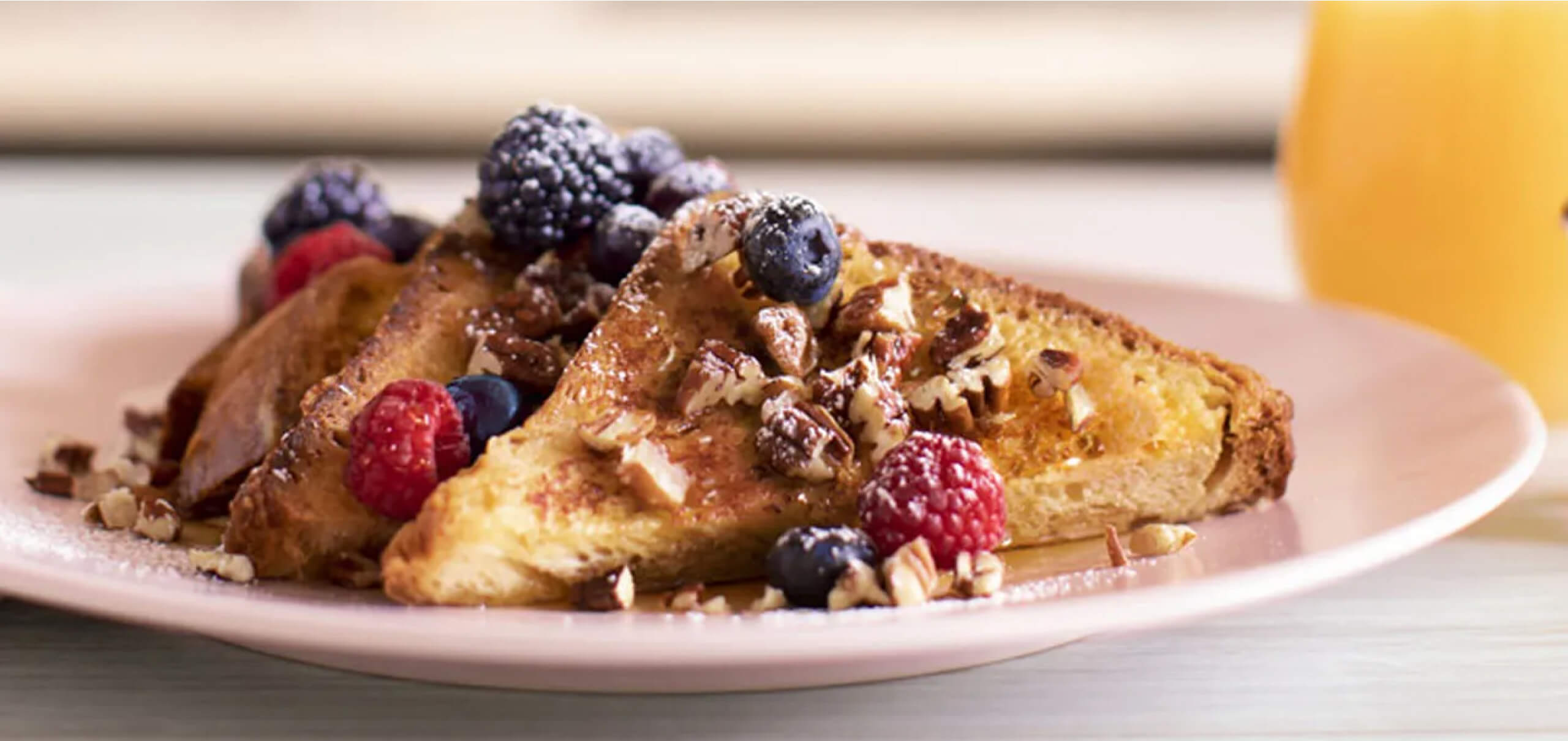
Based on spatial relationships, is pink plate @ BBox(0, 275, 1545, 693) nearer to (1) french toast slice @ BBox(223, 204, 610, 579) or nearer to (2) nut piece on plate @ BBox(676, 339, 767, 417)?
(1) french toast slice @ BBox(223, 204, 610, 579)

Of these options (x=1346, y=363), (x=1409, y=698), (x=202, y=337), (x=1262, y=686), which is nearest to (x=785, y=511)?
(x=1262, y=686)

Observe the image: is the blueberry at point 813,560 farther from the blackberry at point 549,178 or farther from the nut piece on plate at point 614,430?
the blackberry at point 549,178

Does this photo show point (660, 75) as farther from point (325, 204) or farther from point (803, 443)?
point (803, 443)

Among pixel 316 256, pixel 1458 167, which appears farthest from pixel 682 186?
pixel 1458 167

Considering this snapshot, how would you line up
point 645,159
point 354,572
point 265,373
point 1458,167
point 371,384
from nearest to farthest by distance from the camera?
point 354,572
point 371,384
point 265,373
point 645,159
point 1458,167

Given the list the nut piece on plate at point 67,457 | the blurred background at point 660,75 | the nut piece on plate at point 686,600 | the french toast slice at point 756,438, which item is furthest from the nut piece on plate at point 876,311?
the blurred background at point 660,75

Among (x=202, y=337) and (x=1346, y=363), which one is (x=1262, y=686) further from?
(x=202, y=337)

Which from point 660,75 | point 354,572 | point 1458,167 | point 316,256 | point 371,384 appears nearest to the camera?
point 354,572
